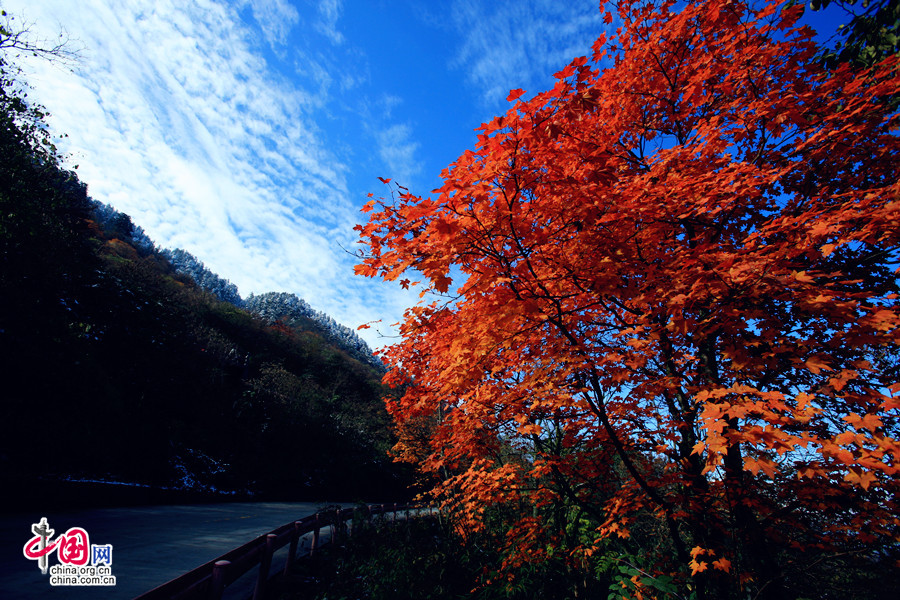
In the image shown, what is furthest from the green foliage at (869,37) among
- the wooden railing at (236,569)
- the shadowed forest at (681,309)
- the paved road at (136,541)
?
the paved road at (136,541)

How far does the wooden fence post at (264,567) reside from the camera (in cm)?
452

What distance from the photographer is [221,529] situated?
909 centimetres

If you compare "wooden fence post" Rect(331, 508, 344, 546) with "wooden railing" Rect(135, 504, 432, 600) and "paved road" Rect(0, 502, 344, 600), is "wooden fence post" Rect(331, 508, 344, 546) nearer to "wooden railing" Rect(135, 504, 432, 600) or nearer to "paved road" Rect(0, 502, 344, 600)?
"wooden railing" Rect(135, 504, 432, 600)

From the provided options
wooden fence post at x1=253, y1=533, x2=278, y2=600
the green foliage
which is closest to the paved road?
wooden fence post at x1=253, y1=533, x2=278, y2=600

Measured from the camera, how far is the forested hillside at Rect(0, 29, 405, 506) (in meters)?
10.6

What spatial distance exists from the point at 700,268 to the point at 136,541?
10.9 meters

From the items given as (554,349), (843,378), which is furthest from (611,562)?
(843,378)

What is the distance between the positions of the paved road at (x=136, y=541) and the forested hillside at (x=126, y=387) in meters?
2.07

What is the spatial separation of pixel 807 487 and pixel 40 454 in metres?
17.3

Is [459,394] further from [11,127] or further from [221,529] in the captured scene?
[11,127]

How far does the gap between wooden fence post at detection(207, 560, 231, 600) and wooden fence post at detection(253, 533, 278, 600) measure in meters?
1.40

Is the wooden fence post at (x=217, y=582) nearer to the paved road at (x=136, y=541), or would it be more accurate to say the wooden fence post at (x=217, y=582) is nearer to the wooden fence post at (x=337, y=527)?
the paved road at (x=136, y=541)

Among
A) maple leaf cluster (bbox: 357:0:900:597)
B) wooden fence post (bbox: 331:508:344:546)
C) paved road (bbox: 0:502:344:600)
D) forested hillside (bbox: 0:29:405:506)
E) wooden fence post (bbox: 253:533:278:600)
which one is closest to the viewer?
maple leaf cluster (bbox: 357:0:900:597)

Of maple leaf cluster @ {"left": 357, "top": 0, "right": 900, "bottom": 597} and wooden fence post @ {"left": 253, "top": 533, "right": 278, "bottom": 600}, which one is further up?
maple leaf cluster @ {"left": 357, "top": 0, "right": 900, "bottom": 597}
